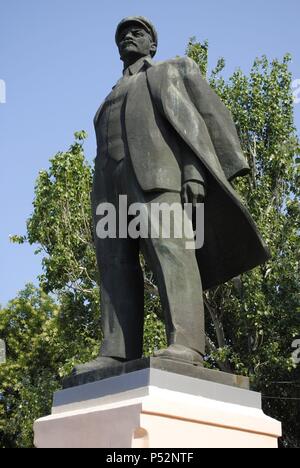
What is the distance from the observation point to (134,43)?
17.0ft

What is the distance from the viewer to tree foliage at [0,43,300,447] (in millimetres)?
14234

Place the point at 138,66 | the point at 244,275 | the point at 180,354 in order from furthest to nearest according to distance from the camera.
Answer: the point at 244,275 → the point at 138,66 → the point at 180,354

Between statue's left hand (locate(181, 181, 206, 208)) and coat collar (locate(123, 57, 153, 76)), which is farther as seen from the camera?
coat collar (locate(123, 57, 153, 76))

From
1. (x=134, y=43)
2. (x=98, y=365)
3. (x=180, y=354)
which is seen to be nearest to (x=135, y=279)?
(x=98, y=365)

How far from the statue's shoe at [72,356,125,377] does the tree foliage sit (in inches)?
354

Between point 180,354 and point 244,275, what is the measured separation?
10.3 meters

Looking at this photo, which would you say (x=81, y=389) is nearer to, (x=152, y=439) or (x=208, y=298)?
(x=152, y=439)

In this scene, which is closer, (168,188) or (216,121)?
(168,188)

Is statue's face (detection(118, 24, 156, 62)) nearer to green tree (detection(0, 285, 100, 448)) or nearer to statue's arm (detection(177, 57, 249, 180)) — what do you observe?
statue's arm (detection(177, 57, 249, 180))

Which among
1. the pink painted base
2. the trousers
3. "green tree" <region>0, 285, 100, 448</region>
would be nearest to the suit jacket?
the trousers

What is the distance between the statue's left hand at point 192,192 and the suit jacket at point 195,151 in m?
0.05

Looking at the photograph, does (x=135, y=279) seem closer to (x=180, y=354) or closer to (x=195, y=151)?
(x=180, y=354)

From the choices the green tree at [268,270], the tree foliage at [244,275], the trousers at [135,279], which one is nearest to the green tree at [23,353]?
the tree foliage at [244,275]

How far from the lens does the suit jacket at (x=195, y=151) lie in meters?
4.65
